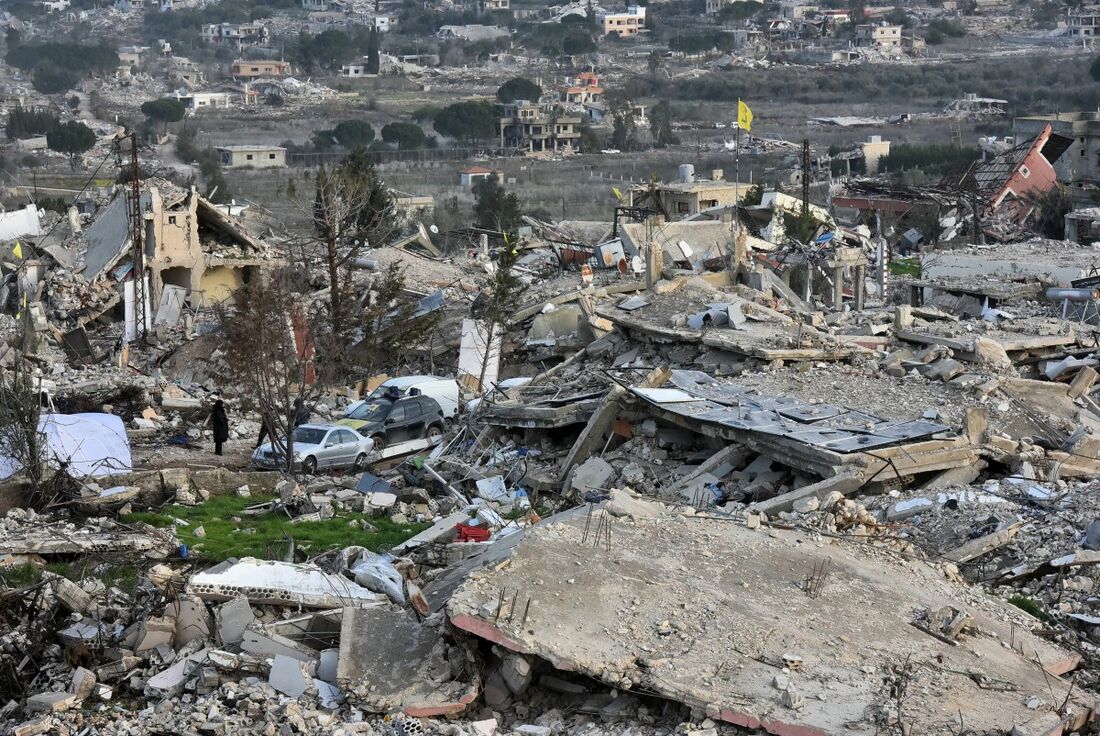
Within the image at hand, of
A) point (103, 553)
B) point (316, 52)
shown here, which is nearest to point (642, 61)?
point (316, 52)

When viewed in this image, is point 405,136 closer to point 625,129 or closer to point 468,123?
point 468,123

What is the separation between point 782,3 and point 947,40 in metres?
22.0

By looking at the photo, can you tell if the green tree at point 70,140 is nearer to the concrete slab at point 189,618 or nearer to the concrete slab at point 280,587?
the concrete slab at point 280,587

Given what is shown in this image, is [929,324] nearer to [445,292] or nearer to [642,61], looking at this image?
[445,292]

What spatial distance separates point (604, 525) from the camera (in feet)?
31.4

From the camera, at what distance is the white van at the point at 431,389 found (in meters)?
18.2

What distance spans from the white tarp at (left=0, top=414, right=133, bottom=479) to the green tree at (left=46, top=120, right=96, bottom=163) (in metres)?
56.7

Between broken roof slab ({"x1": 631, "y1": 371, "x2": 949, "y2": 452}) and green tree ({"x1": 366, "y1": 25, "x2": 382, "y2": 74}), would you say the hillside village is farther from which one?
green tree ({"x1": 366, "y1": 25, "x2": 382, "y2": 74})

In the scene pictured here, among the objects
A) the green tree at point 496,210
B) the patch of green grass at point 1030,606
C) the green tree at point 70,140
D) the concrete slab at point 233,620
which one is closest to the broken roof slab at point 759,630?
the patch of green grass at point 1030,606

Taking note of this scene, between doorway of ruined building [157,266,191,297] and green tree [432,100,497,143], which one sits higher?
doorway of ruined building [157,266,191,297]

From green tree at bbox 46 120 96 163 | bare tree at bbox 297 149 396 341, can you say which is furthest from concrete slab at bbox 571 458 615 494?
green tree at bbox 46 120 96 163

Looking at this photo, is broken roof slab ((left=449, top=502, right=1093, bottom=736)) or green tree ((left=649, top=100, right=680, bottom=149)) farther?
green tree ((left=649, top=100, right=680, bottom=149))

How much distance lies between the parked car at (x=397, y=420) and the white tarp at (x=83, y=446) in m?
3.07

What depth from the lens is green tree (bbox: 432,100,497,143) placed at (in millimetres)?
77500
